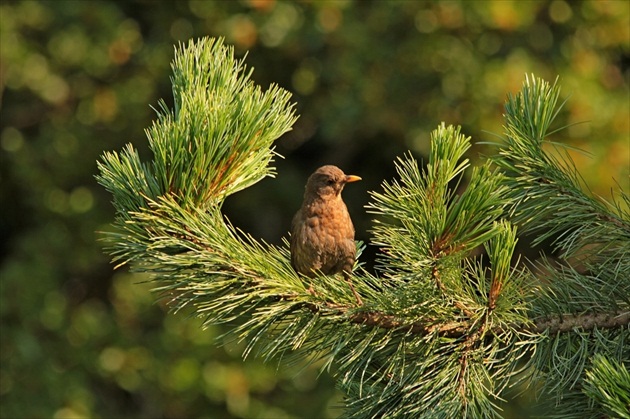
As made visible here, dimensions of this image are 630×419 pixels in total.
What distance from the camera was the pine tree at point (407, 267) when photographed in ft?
6.10

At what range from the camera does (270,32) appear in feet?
24.7

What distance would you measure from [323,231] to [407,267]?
3.34 ft

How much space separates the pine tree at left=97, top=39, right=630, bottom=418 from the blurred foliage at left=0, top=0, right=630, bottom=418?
5198 millimetres

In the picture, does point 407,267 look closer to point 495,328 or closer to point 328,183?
point 495,328

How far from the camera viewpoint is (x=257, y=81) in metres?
8.06

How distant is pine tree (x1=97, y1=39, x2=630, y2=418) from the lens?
186 centimetres

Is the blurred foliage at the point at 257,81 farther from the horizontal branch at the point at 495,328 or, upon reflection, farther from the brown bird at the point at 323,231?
the horizontal branch at the point at 495,328

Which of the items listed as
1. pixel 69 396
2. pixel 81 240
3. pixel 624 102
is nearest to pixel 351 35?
pixel 624 102

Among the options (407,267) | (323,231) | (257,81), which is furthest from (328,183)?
(257,81)

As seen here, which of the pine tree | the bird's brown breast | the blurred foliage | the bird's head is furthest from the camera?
the blurred foliage

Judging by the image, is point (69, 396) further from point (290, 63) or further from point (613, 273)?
point (613, 273)

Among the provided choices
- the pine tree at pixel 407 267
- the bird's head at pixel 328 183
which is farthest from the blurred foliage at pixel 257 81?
the pine tree at pixel 407 267

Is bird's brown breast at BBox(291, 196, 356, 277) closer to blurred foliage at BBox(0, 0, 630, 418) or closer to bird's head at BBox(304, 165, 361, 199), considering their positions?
bird's head at BBox(304, 165, 361, 199)

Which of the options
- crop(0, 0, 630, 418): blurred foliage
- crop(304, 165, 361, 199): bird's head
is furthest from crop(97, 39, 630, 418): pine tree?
crop(0, 0, 630, 418): blurred foliage
